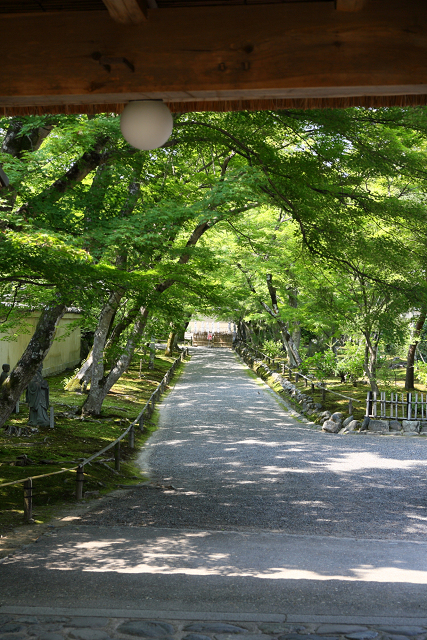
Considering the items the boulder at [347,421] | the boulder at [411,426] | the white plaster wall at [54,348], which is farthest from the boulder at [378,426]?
the white plaster wall at [54,348]

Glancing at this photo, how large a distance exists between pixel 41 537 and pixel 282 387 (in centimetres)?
1918

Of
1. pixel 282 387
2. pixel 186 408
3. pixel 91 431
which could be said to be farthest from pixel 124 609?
pixel 282 387

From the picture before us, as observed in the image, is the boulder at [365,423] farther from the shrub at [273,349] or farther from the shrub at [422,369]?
the shrub at [273,349]

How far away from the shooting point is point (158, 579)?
452 cm

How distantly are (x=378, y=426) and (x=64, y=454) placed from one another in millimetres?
9301

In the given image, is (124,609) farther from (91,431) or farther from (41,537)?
(91,431)

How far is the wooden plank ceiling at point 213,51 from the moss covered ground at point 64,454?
16.4 feet

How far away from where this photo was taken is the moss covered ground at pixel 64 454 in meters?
7.91

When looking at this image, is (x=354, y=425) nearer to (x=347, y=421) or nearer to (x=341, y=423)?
(x=347, y=421)

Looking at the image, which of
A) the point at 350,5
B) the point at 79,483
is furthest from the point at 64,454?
the point at 350,5

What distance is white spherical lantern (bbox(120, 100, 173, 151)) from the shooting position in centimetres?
329

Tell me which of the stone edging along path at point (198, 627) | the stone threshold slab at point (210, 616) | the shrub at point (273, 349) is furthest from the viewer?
the shrub at point (273, 349)

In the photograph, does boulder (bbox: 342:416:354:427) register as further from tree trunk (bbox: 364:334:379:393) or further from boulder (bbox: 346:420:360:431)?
tree trunk (bbox: 364:334:379:393)

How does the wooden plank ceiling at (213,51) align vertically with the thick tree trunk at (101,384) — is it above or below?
above
